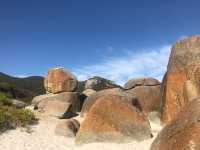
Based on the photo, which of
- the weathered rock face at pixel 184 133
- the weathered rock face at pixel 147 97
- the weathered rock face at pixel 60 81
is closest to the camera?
the weathered rock face at pixel 184 133

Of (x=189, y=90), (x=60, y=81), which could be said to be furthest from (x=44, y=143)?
Answer: (x=60, y=81)

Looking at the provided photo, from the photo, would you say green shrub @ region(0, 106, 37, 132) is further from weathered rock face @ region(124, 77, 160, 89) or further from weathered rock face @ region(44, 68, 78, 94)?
weathered rock face @ region(124, 77, 160, 89)

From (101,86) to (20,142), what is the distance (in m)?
24.1

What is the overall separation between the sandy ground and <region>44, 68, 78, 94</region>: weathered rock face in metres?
10.8

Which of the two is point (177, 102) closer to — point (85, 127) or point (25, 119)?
point (85, 127)

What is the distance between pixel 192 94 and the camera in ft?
59.9

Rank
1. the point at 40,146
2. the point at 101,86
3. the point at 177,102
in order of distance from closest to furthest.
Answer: the point at 40,146 < the point at 177,102 < the point at 101,86

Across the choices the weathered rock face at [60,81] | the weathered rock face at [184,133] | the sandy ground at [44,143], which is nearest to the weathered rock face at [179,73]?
the sandy ground at [44,143]

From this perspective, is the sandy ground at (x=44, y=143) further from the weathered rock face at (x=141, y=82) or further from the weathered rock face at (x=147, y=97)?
the weathered rock face at (x=141, y=82)

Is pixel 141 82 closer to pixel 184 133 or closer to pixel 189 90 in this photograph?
pixel 189 90

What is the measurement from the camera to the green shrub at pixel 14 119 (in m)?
18.6

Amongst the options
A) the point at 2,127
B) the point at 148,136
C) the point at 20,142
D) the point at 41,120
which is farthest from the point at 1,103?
the point at 148,136

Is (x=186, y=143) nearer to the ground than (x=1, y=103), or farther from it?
nearer to the ground

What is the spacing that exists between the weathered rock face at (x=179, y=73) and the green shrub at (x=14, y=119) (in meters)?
7.18
